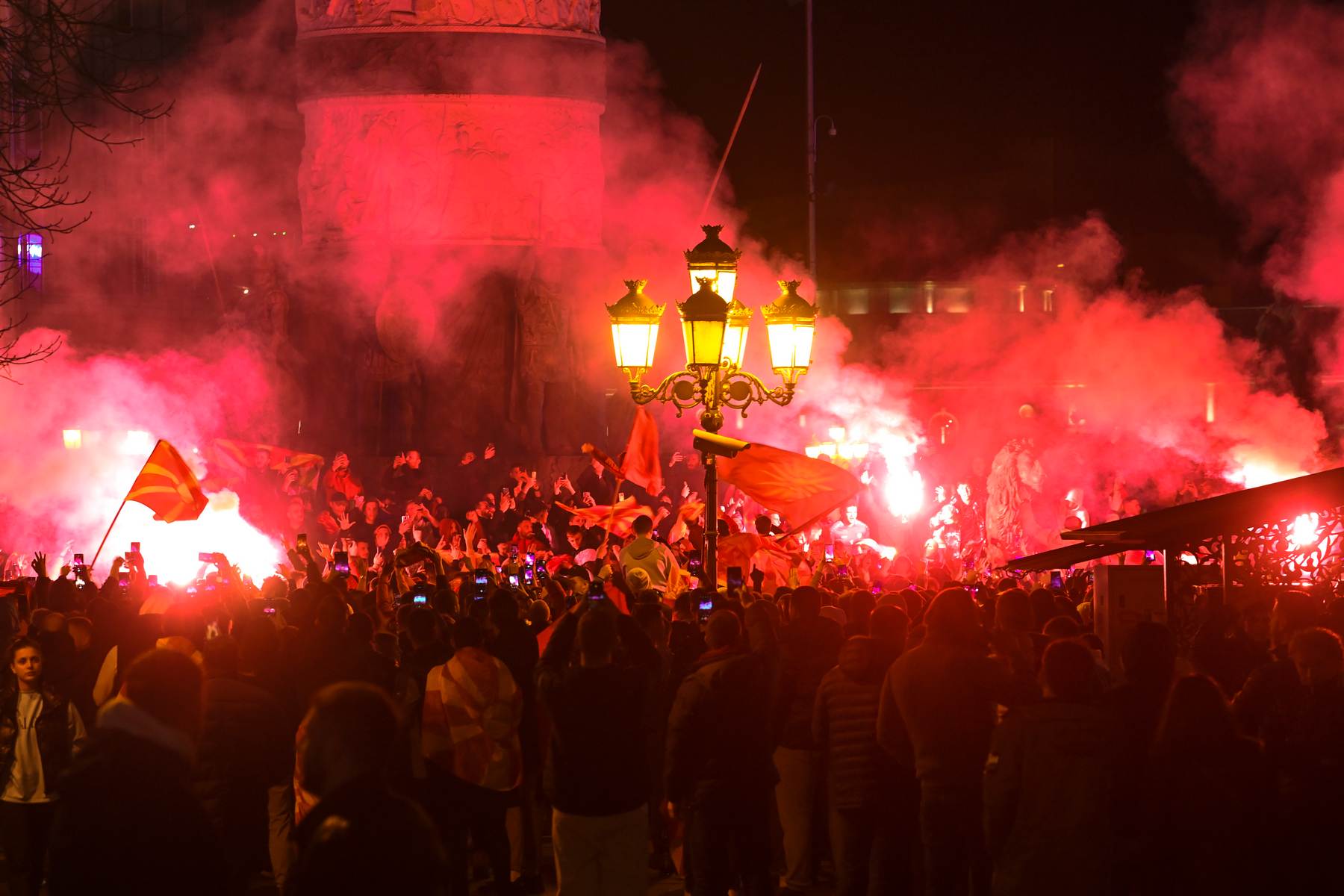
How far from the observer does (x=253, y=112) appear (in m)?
29.1

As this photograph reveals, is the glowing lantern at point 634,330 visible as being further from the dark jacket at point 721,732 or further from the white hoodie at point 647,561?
the dark jacket at point 721,732

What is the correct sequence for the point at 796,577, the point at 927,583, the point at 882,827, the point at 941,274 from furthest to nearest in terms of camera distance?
the point at 941,274, the point at 796,577, the point at 927,583, the point at 882,827

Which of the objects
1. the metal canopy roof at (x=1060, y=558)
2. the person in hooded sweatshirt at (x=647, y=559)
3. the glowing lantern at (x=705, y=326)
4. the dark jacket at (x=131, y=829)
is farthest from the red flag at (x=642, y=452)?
the dark jacket at (x=131, y=829)

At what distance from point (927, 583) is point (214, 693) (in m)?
6.78

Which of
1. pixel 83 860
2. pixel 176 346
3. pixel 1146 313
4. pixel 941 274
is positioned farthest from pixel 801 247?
pixel 83 860

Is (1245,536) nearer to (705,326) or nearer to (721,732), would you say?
(705,326)

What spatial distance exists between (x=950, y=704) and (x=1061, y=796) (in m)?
0.89

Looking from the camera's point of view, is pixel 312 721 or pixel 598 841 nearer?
pixel 312 721

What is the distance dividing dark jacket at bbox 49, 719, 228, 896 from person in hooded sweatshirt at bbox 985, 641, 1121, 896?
8.15 ft

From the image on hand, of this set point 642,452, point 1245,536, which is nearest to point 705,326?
point 1245,536

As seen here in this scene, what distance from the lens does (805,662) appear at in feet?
26.2

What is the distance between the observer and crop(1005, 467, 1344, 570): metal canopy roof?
341 inches

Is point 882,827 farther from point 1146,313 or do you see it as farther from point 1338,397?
point 1146,313

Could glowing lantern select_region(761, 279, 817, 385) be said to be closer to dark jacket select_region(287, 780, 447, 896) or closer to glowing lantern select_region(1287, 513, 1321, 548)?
glowing lantern select_region(1287, 513, 1321, 548)
